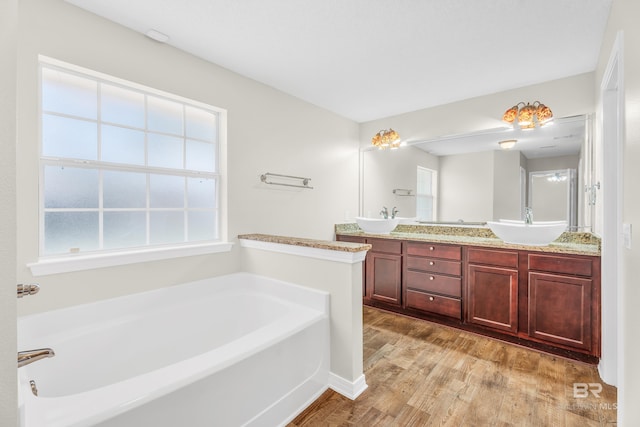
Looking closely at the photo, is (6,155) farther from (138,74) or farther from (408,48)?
(408,48)

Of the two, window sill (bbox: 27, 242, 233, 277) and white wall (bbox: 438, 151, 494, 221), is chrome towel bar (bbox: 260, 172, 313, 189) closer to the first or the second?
window sill (bbox: 27, 242, 233, 277)

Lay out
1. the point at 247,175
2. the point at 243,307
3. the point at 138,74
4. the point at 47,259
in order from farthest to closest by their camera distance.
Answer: the point at 247,175 < the point at 243,307 < the point at 138,74 < the point at 47,259

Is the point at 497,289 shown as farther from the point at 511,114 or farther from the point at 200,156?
the point at 200,156

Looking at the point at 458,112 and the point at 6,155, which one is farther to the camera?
the point at 458,112

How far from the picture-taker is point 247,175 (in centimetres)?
268

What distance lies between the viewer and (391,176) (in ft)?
12.3

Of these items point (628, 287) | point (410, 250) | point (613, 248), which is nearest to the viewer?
point (628, 287)

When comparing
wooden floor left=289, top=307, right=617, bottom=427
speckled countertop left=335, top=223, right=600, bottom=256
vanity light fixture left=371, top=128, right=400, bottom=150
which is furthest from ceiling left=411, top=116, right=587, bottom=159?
wooden floor left=289, top=307, right=617, bottom=427

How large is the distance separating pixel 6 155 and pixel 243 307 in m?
2.00

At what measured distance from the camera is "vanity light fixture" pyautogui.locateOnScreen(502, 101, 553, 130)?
261 centimetres

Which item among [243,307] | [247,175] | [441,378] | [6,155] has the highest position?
[247,175]

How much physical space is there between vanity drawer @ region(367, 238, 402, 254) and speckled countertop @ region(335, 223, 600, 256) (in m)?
0.05

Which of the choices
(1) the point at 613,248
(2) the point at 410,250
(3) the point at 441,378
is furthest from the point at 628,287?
(2) the point at 410,250

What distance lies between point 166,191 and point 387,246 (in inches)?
86.6
